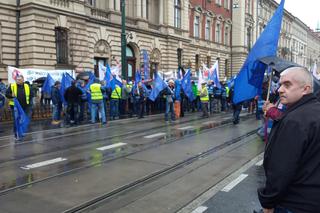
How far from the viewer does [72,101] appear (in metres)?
14.7

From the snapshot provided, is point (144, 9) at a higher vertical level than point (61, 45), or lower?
higher

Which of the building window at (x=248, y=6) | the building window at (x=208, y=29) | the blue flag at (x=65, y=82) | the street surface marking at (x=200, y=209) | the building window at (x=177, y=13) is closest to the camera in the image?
the street surface marking at (x=200, y=209)

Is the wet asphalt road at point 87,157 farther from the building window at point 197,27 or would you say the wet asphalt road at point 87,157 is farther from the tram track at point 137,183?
the building window at point 197,27

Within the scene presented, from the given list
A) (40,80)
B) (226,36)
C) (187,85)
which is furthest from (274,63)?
(226,36)

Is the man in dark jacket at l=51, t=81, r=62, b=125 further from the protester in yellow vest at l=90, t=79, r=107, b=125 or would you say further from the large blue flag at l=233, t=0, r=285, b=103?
the large blue flag at l=233, t=0, r=285, b=103

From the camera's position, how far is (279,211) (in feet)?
7.79

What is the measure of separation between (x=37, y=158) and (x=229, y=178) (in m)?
4.22

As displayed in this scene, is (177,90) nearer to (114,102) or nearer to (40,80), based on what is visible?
(114,102)

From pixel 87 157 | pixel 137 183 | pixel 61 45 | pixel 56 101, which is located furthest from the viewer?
pixel 61 45

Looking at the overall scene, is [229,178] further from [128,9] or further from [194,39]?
[194,39]

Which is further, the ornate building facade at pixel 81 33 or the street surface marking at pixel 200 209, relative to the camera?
the ornate building facade at pixel 81 33

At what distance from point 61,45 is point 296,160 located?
77.6ft

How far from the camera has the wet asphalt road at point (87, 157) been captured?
564 centimetres

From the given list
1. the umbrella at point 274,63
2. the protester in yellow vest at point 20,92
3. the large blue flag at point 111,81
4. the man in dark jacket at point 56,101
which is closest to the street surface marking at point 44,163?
the protester in yellow vest at point 20,92
